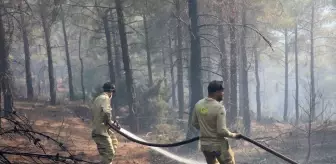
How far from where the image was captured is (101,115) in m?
7.16

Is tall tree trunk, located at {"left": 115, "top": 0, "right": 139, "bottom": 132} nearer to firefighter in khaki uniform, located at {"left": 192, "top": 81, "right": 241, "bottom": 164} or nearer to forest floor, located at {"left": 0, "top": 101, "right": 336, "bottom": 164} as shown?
forest floor, located at {"left": 0, "top": 101, "right": 336, "bottom": 164}

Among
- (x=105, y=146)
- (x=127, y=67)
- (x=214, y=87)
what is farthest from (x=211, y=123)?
(x=127, y=67)

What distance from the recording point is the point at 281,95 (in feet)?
348

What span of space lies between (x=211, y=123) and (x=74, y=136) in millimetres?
10409

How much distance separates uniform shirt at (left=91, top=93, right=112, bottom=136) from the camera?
23.3ft

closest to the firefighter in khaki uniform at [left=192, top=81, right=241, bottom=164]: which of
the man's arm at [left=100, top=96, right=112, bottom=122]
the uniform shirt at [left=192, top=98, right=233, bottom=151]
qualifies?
the uniform shirt at [left=192, top=98, right=233, bottom=151]

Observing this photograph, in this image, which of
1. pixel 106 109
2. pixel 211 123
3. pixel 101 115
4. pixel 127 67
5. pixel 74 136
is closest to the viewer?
pixel 211 123

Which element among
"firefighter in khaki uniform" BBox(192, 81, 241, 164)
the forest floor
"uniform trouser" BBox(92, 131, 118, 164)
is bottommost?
the forest floor

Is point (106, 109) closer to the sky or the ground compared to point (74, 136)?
closer to the sky

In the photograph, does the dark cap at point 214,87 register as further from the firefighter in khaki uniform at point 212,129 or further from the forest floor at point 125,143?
the forest floor at point 125,143

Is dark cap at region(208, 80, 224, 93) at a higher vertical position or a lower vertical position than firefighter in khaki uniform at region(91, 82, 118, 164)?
higher

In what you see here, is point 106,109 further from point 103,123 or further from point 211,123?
point 211,123

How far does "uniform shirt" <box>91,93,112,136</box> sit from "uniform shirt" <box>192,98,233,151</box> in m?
2.40

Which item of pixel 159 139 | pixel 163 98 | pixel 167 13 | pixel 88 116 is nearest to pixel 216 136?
pixel 159 139
